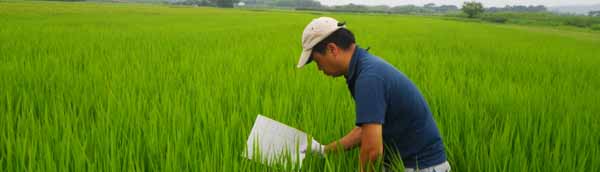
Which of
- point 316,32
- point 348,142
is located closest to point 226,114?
point 348,142

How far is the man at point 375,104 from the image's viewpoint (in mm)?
1152

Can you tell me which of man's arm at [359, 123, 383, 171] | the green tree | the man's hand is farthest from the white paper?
the green tree

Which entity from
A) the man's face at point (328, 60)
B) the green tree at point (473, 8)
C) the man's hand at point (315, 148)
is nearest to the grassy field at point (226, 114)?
the man's hand at point (315, 148)

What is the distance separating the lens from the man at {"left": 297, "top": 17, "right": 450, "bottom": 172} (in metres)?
1.15

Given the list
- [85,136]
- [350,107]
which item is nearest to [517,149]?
[350,107]

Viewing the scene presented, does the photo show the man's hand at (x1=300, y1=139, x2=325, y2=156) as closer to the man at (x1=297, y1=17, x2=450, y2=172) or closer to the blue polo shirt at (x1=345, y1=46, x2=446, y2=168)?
the man at (x1=297, y1=17, x2=450, y2=172)

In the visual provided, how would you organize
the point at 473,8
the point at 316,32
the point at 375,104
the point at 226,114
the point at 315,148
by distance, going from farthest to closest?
1. the point at 473,8
2. the point at 226,114
3. the point at 315,148
4. the point at 316,32
5. the point at 375,104

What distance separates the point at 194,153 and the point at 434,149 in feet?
2.47

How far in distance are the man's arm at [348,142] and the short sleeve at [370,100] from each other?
21 cm

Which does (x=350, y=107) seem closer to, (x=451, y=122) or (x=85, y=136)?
(x=451, y=122)

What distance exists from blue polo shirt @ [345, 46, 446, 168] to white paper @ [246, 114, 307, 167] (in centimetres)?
23

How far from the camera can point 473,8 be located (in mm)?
47469

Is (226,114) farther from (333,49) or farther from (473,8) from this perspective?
(473,8)

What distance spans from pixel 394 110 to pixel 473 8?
5057 centimetres
